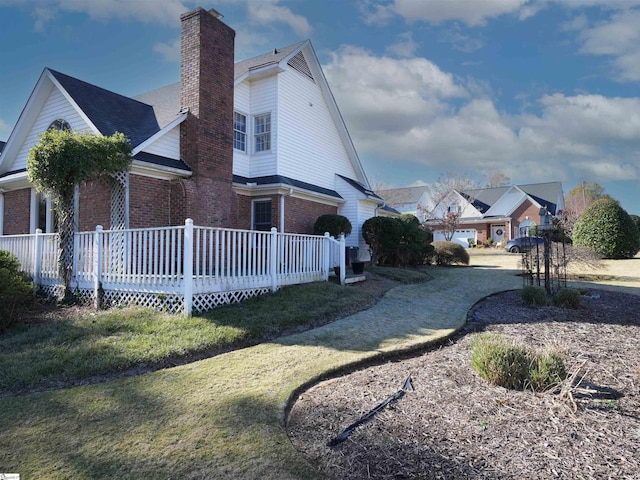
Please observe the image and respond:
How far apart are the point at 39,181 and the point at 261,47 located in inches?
425

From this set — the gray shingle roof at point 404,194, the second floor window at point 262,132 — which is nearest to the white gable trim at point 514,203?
the gray shingle roof at point 404,194

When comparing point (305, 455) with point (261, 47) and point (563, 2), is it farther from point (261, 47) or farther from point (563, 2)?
point (261, 47)

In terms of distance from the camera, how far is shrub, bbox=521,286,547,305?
30.3ft

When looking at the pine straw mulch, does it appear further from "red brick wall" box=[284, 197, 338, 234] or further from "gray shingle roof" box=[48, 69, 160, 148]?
"red brick wall" box=[284, 197, 338, 234]

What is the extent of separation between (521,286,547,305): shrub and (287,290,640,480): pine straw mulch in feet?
11.8

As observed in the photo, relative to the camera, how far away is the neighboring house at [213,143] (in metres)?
10.3

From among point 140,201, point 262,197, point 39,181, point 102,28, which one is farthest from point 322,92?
point 39,181

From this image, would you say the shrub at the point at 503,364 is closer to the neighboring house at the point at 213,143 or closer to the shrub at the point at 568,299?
the shrub at the point at 568,299

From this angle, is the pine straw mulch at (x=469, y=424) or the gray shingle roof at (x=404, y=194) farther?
the gray shingle roof at (x=404, y=194)

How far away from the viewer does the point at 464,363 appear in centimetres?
520

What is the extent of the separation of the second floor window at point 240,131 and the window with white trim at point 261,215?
1.98 metres

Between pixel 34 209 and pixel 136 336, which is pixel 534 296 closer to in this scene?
pixel 136 336

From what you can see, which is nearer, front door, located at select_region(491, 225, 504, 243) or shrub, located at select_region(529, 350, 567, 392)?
shrub, located at select_region(529, 350, 567, 392)

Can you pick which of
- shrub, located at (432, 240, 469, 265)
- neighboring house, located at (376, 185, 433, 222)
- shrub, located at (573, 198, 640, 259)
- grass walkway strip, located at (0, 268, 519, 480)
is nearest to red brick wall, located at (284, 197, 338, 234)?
shrub, located at (432, 240, 469, 265)
